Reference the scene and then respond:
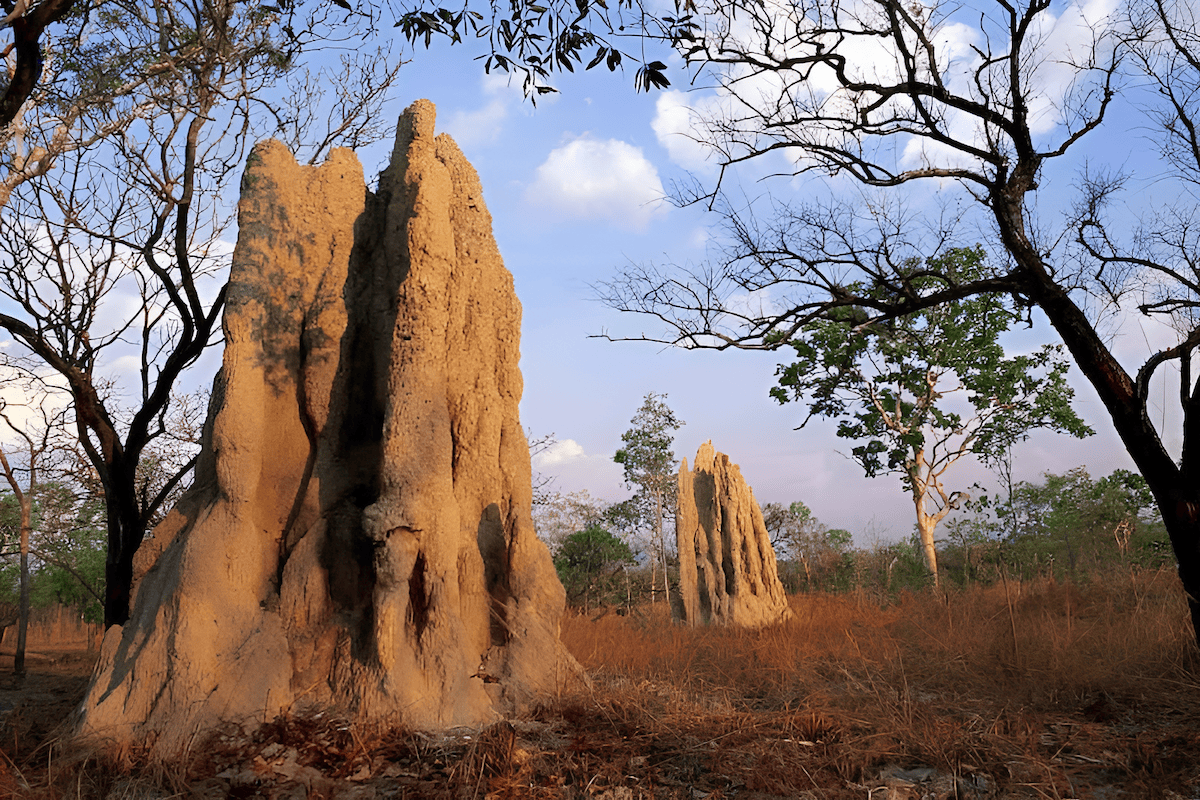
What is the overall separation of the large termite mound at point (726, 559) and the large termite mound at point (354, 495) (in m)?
6.53

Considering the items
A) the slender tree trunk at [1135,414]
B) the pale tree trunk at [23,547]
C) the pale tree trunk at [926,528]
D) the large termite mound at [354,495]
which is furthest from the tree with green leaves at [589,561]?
the slender tree trunk at [1135,414]

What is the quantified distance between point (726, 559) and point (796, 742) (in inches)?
309

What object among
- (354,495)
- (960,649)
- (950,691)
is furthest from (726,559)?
(354,495)

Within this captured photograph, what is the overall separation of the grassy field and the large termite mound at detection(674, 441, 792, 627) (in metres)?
4.71

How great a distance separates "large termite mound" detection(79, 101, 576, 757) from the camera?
524cm

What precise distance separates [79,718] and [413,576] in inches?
89.5

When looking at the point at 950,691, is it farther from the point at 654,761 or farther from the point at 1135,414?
the point at 654,761

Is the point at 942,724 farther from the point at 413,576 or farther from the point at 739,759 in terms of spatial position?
the point at 413,576

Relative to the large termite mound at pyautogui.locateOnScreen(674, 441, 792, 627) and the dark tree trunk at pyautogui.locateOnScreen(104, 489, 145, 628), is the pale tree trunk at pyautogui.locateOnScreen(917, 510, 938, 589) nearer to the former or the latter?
→ the large termite mound at pyautogui.locateOnScreen(674, 441, 792, 627)

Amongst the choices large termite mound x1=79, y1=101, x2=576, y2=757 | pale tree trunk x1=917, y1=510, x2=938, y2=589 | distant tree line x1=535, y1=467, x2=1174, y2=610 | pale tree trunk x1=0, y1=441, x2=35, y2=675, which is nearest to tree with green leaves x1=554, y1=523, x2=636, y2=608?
distant tree line x1=535, y1=467, x2=1174, y2=610

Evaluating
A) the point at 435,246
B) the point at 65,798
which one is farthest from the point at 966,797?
the point at 435,246

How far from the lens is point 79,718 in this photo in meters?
5.14

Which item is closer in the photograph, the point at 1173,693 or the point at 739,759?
the point at 739,759

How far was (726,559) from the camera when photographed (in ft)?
40.8
